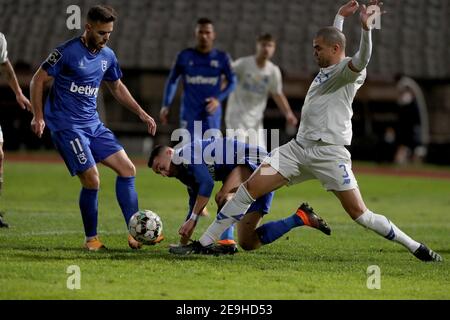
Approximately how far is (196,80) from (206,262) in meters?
4.83

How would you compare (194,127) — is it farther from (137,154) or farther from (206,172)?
(137,154)

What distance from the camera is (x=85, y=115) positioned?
25.5ft

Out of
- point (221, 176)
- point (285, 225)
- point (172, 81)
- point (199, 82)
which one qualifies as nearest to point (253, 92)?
point (199, 82)

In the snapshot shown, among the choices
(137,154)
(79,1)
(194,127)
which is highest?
(79,1)

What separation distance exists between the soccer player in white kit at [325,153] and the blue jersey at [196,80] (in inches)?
173

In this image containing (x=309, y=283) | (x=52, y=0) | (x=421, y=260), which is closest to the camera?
(x=309, y=283)

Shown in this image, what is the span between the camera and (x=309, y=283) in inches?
249

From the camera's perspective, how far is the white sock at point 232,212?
7168mm

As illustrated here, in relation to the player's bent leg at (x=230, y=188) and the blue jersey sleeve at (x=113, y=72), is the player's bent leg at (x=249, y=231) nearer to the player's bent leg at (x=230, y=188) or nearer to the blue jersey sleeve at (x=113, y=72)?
the player's bent leg at (x=230, y=188)

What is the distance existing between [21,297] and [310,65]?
63.0ft

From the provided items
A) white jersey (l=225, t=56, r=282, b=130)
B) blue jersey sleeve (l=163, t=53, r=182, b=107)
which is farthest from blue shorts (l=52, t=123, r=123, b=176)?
white jersey (l=225, t=56, r=282, b=130)

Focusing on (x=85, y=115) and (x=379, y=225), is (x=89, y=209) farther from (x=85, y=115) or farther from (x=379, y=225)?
(x=379, y=225)

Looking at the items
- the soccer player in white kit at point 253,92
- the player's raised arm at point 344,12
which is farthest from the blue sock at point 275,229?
the soccer player in white kit at point 253,92
